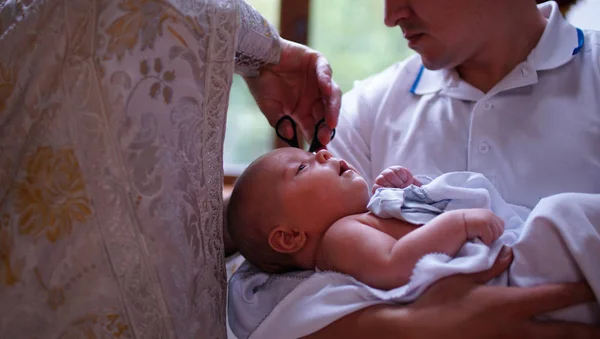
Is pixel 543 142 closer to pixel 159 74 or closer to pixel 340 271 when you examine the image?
pixel 340 271

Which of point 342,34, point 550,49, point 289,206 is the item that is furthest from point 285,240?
point 342,34

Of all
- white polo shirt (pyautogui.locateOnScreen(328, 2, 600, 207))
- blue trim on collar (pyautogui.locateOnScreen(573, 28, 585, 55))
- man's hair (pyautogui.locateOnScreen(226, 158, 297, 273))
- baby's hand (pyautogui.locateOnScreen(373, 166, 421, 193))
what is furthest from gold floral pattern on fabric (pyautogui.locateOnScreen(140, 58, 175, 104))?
blue trim on collar (pyautogui.locateOnScreen(573, 28, 585, 55))

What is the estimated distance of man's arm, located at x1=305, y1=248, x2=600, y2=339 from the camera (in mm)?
891

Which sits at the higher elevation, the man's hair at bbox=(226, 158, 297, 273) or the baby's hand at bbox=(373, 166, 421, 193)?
the baby's hand at bbox=(373, 166, 421, 193)

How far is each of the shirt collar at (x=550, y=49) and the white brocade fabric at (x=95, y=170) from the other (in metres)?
0.86

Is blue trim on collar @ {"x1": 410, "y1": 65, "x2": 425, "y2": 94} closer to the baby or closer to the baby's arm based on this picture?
the baby

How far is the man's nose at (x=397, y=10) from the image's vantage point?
4.70ft

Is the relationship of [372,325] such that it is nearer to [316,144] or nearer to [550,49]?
[316,144]

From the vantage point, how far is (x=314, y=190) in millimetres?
1134

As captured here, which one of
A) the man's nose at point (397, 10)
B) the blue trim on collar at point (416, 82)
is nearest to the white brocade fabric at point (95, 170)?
the man's nose at point (397, 10)

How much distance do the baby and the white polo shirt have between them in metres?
0.24

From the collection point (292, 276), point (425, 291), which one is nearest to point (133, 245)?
point (292, 276)

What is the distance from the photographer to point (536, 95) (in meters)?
1.35

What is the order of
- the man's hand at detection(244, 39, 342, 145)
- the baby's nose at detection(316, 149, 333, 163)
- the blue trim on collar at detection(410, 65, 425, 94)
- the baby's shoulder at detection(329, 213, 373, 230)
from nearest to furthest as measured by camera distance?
the baby's shoulder at detection(329, 213, 373, 230) → the baby's nose at detection(316, 149, 333, 163) → the man's hand at detection(244, 39, 342, 145) → the blue trim on collar at detection(410, 65, 425, 94)
